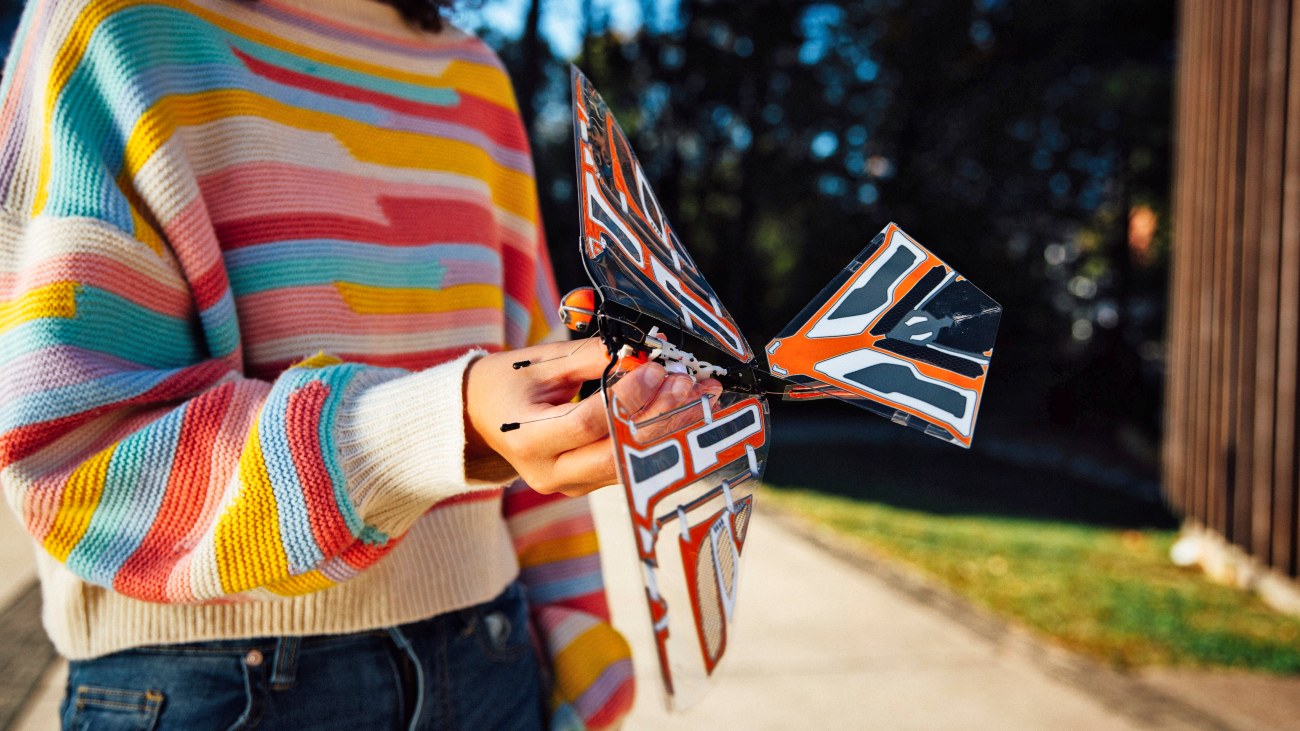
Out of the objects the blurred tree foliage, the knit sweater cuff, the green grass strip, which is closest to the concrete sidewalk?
the green grass strip

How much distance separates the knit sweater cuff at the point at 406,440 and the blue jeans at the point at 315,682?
0.30 meters

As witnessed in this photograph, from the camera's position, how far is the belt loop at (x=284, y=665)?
95 cm

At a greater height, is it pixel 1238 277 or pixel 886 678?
pixel 1238 277

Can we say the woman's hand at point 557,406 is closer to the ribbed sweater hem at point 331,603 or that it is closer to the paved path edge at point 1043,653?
the ribbed sweater hem at point 331,603

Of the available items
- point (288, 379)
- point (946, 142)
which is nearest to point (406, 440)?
point (288, 379)

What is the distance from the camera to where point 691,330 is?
673mm

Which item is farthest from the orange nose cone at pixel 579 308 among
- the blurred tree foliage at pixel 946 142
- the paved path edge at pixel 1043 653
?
the blurred tree foliage at pixel 946 142

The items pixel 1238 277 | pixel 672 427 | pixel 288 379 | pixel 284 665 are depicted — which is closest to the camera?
pixel 672 427

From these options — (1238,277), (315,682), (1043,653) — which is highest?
(315,682)

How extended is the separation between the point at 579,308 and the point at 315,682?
553mm

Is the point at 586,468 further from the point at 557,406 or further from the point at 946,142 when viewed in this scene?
the point at 946,142

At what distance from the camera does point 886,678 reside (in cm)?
341

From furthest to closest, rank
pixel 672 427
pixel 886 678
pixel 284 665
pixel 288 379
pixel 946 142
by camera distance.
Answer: pixel 946 142 → pixel 886 678 → pixel 284 665 → pixel 288 379 → pixel 672 427

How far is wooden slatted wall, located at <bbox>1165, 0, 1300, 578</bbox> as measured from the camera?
4086 mm
